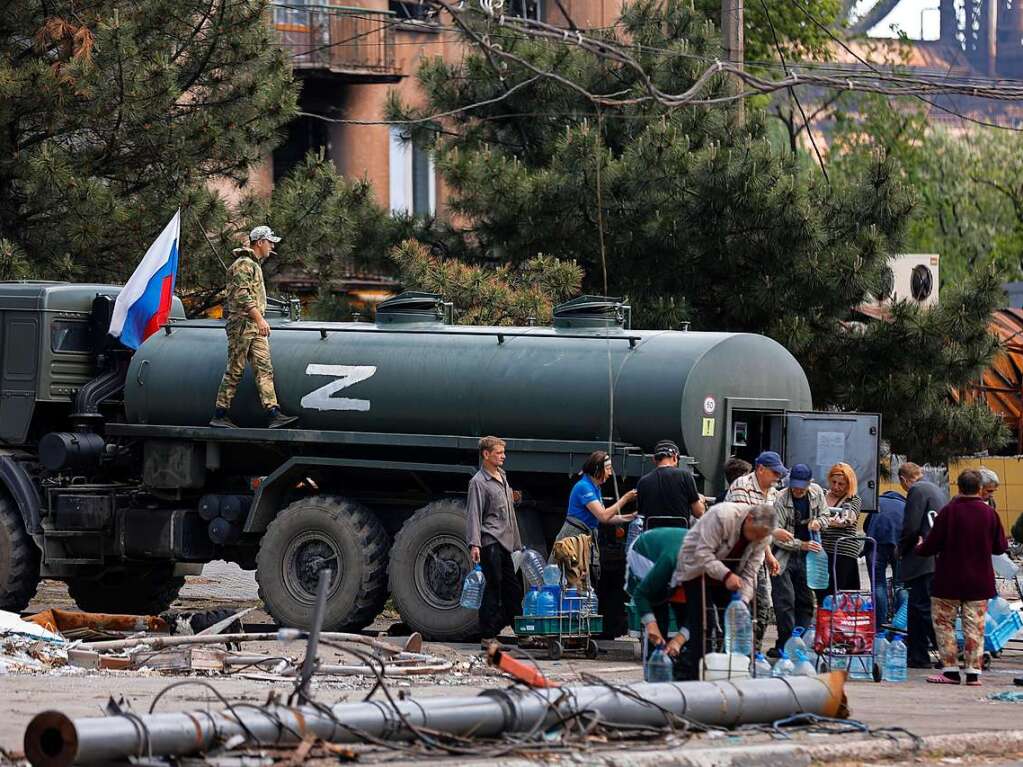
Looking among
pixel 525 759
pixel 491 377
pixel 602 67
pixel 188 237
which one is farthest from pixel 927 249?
pixel 525 759

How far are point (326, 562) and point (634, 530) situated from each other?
3.13 metres

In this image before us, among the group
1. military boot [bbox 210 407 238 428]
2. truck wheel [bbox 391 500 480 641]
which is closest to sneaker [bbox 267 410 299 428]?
military boot [bbox 210 407 238 428]

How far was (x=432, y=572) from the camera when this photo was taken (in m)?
16.7

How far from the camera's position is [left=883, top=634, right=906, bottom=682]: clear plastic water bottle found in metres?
14.5

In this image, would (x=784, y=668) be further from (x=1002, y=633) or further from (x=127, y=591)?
(x=127, y=591)

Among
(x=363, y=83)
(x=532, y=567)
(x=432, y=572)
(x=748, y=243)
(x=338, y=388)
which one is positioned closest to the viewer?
(x=532, y=567)

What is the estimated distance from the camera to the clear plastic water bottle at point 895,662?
1449 centimetres

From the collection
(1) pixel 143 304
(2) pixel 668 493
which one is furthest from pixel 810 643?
(1) pixel 143 304

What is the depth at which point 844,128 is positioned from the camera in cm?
5075

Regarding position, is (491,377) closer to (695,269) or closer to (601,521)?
(601,521)

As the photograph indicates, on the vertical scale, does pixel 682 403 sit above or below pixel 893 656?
above

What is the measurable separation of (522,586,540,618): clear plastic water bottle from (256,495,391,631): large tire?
1.91 metres

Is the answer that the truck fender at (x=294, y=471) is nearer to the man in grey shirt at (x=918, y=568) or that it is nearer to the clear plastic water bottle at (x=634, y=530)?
the clear plastic water bottle at (x=634, y=530)

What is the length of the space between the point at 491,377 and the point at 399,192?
25566 mm
